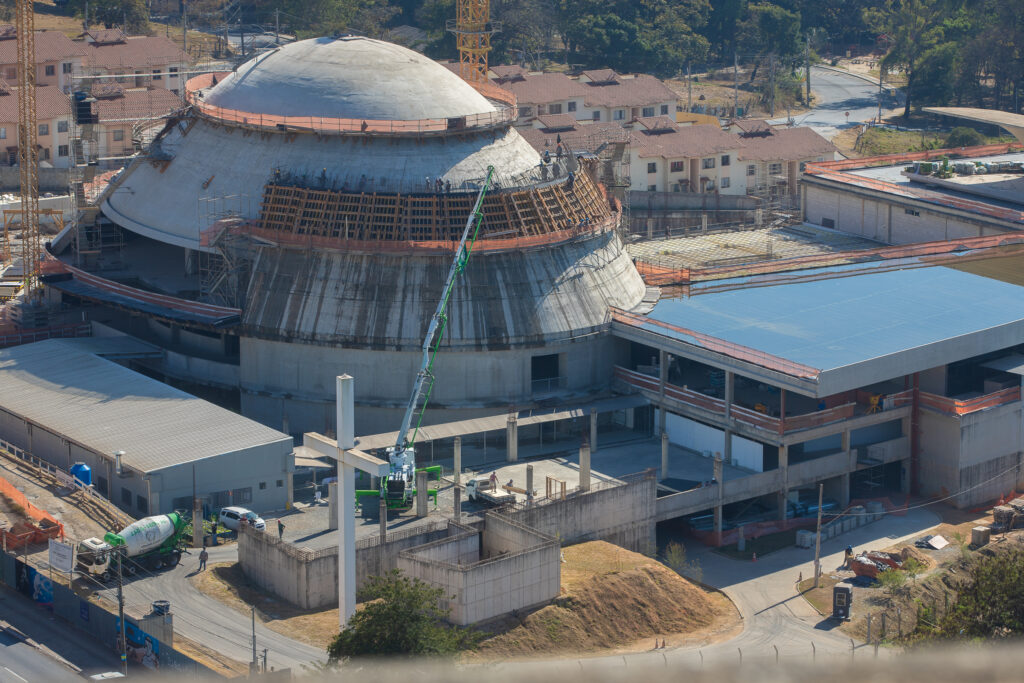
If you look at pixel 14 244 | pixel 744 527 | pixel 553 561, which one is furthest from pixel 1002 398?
pixel 14 244

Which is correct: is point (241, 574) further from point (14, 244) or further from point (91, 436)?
point (14, 244)

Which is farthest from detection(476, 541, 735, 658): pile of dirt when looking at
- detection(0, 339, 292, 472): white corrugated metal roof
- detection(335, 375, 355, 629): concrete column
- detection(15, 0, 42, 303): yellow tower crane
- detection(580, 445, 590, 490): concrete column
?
detection(15, 0, 42, 303): yellow tower crane

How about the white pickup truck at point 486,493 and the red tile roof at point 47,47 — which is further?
the red tile roof at point 47,47

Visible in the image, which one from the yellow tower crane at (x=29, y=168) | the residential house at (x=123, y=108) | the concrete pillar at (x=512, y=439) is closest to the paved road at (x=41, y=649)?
the concrete pillar at (x=512, y=439)

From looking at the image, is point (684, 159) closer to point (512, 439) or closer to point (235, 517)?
point (512, 439)

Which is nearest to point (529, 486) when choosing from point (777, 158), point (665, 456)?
point (665, 456)

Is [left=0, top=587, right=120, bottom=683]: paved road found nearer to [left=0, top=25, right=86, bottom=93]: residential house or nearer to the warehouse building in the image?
the warehouse building

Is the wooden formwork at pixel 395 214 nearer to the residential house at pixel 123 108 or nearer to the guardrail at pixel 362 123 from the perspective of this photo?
the guardrail at pixel 362 123
